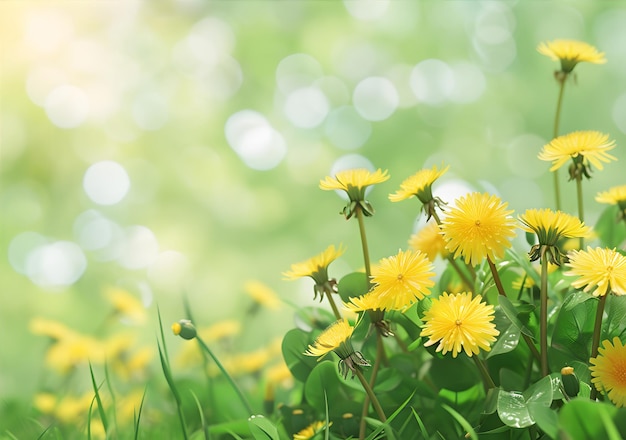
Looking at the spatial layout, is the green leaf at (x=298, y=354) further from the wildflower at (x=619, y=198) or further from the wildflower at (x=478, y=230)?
the wildflower at (x=619, y=198)

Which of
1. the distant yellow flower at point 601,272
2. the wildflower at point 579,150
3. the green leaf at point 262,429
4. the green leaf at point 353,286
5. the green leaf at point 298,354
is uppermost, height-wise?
the wildflower at point 579,150

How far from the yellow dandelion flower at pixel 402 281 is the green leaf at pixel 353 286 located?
0.32 ft

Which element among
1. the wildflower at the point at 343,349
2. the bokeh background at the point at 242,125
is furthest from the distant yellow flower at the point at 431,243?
the bokeh background at the point at 242,125

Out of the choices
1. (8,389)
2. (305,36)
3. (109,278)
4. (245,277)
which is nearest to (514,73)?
(305,36)

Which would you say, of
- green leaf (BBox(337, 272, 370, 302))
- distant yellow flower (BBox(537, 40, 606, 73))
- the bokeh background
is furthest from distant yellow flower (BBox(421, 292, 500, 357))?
the bokeh background

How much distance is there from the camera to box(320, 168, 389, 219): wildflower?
1.89 feet

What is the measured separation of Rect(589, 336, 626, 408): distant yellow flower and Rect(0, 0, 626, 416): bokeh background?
1.98 meters

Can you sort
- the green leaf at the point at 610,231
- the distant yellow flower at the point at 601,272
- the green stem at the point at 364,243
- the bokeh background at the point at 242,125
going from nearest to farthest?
the distant yellow flower at the point at 601,272 → the green stem at the point at 364,243 → the green leaf at the point at 610,231 → the bokeh background at the point at 242,125

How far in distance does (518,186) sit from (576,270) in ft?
7.44

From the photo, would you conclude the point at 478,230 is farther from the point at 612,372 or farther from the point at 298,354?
the point at 298,354

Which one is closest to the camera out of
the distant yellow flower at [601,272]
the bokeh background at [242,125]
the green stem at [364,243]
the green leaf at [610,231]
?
the distant yellow flower at [601,272]

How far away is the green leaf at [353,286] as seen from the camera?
64 cm

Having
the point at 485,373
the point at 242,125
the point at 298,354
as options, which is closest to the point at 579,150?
the point at 485,373

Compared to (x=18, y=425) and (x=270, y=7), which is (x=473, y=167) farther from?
(x=18, y=425)
